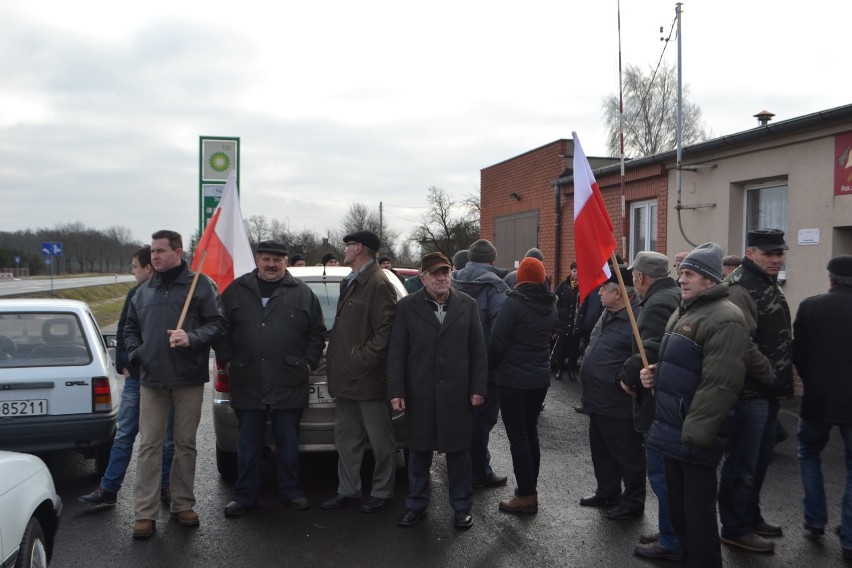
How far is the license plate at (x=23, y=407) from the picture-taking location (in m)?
5.52

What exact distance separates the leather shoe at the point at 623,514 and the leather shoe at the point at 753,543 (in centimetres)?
72

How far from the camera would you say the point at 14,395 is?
5555 mm

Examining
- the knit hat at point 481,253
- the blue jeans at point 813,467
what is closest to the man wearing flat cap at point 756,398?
the blue jeans at point 813,467

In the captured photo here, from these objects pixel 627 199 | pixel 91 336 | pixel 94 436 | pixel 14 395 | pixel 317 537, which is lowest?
pixel 317 537

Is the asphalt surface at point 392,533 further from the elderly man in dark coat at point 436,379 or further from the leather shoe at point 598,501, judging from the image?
the elderly man in dark coat at point 436,379

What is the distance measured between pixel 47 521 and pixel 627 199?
1234cm

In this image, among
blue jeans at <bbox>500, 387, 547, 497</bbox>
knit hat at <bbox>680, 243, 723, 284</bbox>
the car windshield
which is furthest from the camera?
the car windshield

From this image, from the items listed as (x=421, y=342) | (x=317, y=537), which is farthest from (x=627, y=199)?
(x=317, y=537)

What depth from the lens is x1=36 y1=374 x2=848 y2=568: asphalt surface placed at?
14.8 feet

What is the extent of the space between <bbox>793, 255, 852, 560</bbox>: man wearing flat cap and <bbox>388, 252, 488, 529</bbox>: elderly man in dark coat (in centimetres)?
217

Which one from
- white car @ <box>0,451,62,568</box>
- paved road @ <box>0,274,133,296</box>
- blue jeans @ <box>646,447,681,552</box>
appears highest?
white car @ <box>0,451,62,568</box>

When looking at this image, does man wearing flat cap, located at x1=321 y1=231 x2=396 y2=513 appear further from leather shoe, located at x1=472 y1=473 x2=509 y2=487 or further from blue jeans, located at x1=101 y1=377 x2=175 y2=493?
blue jeans, located at x1=101 y1=377 x2=175 y2=493

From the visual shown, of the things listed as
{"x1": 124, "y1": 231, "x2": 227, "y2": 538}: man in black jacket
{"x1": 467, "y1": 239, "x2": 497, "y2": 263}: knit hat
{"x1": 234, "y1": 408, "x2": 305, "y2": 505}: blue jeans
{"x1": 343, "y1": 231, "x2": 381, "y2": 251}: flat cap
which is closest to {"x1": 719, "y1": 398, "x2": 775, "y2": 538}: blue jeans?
{"x1": 467, "y1": 239, "x2": 497, "y2": 263}: knit hat

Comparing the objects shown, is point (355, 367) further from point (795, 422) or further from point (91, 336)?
point (795, 422)
